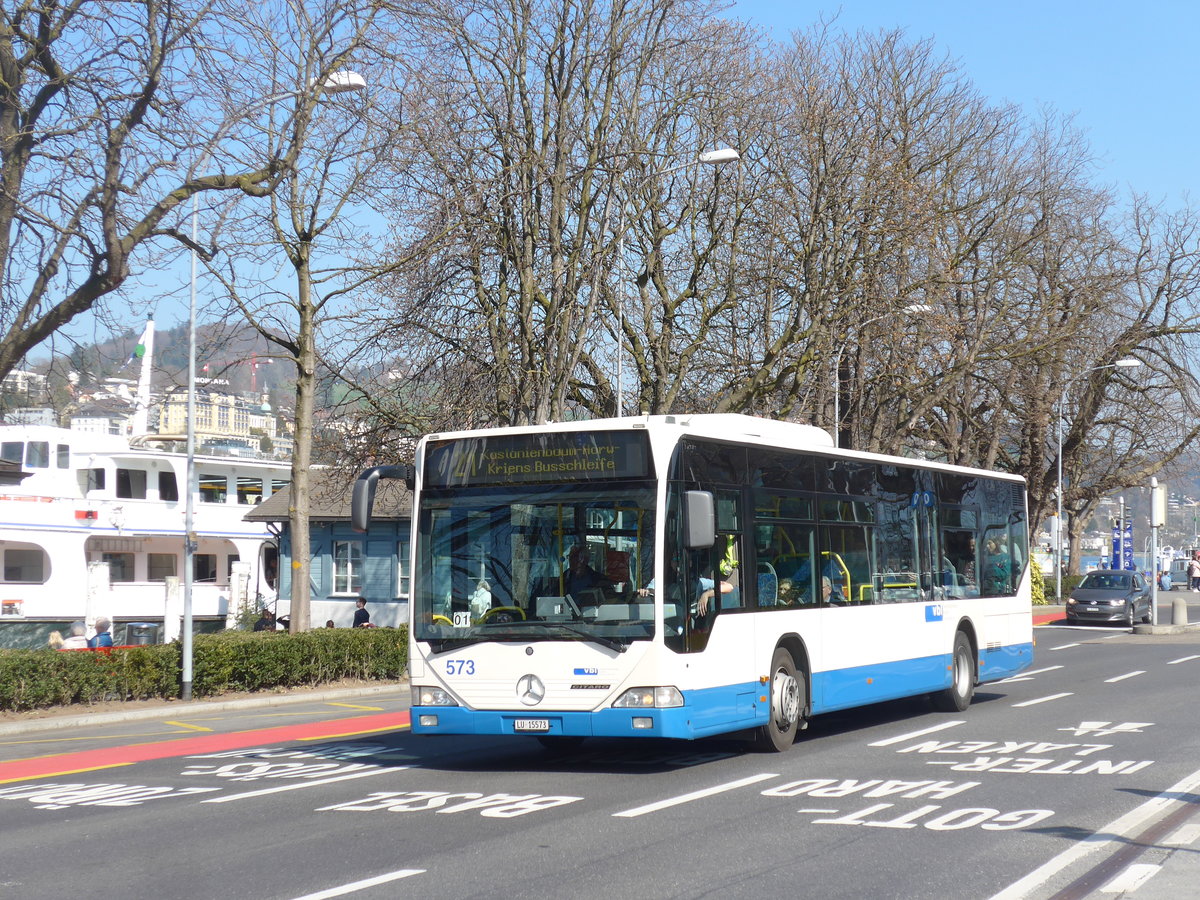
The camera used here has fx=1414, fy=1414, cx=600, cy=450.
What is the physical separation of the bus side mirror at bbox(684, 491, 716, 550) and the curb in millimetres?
10678

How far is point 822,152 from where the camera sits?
102 ft

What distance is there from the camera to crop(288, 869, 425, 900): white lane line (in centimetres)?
743

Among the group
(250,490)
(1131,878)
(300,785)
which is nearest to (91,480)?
(250,490)

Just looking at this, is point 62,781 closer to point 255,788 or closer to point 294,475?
point 255,788

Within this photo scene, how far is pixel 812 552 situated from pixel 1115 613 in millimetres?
30455

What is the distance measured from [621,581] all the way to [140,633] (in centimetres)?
2866

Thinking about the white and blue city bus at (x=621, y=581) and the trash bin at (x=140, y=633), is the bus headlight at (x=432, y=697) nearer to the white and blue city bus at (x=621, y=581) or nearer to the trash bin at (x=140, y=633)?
the white and blue city bus at (x=621, y=581)

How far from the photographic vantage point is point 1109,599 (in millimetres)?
41938

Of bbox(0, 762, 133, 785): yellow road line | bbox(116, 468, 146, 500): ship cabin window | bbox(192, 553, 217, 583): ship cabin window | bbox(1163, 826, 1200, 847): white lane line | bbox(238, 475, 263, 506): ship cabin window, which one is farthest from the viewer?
bbox(238, 475, 263, 506): ship cabin window

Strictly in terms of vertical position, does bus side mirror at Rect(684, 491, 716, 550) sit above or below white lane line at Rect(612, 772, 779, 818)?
above

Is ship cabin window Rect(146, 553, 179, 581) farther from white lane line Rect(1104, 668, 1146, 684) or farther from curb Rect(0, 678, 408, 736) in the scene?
white lane line Rect(1104, 668, 1146, 684)

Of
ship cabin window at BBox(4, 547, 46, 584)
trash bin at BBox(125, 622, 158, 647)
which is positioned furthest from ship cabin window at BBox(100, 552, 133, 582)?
ship cabin window at BBox(4, 547, 46, 584)

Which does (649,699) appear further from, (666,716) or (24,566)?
(24,566)

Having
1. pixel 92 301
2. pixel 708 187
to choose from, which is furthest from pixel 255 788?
pixel 708 187
